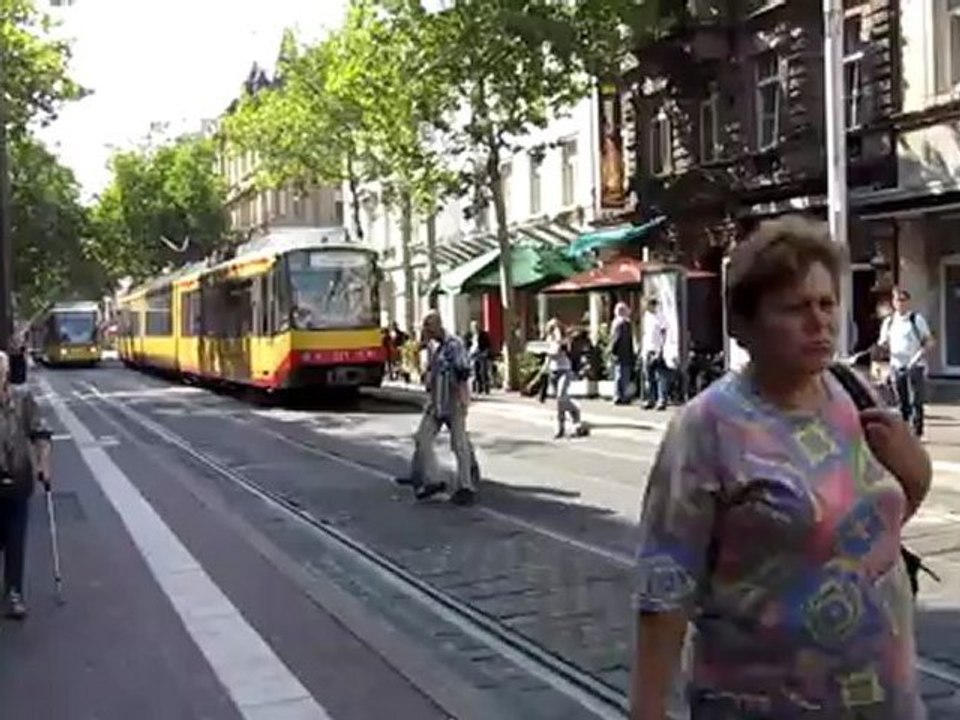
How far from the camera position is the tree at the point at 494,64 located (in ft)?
99.0

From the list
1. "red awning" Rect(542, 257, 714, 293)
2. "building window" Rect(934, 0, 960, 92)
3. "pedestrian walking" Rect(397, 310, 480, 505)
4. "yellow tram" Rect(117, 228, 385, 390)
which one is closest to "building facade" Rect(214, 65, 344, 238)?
"yellow tram" Rect(117, 228, 385, 390)

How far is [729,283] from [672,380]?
23932mm

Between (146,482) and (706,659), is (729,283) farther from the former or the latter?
(146,482)

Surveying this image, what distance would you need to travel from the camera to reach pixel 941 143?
978 inches

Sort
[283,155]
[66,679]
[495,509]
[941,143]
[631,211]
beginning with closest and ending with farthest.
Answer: [66,679], [495,509], [941,143], [631,211], [283,155]

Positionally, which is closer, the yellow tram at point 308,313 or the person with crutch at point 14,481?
the person with crutch at point 14,481

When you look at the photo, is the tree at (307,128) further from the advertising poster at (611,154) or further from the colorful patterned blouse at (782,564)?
the colorful patterned blouse at (782,564)

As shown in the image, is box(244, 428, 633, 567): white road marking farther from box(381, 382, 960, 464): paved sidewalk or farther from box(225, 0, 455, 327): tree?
box(225, 0, 455, 327): tree

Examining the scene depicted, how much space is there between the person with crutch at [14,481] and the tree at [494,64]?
21.6 m

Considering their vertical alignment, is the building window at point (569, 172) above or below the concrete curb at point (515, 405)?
above

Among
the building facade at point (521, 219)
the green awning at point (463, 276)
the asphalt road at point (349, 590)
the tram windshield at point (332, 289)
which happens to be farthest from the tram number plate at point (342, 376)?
the asphalt road at point (349, 590)

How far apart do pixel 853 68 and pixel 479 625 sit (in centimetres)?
2046

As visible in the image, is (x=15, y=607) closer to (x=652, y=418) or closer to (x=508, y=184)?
(x=652, y=418)

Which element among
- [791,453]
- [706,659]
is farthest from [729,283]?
[706,659]
